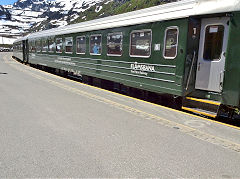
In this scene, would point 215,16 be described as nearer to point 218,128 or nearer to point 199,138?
point 218,128

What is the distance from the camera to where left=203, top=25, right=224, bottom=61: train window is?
5.81 meters

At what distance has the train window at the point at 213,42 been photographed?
5.81m

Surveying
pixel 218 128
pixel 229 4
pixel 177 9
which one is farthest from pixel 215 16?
pixel 218 128


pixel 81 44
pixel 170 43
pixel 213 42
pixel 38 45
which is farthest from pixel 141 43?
Result: pixel 38 45

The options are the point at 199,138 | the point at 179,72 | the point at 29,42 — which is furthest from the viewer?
the point at 29,42

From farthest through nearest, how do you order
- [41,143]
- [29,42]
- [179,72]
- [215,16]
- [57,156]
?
[29,42] < [179,72] < [215,16] < [41,143] < [57,156]

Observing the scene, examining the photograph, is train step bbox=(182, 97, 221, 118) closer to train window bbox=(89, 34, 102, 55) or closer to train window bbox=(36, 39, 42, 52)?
train window bbox=(89, 34, 102, 55)

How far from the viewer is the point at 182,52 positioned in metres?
6.33

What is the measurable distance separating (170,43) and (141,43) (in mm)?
1306

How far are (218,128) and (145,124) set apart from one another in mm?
1670

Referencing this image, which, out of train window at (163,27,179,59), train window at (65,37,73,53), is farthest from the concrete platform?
train window at (65,37,73,53)

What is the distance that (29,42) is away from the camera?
2112 cm

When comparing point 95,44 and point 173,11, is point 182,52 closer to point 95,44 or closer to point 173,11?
point 173,11

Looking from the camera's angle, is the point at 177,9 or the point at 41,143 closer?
the point at 41,143
